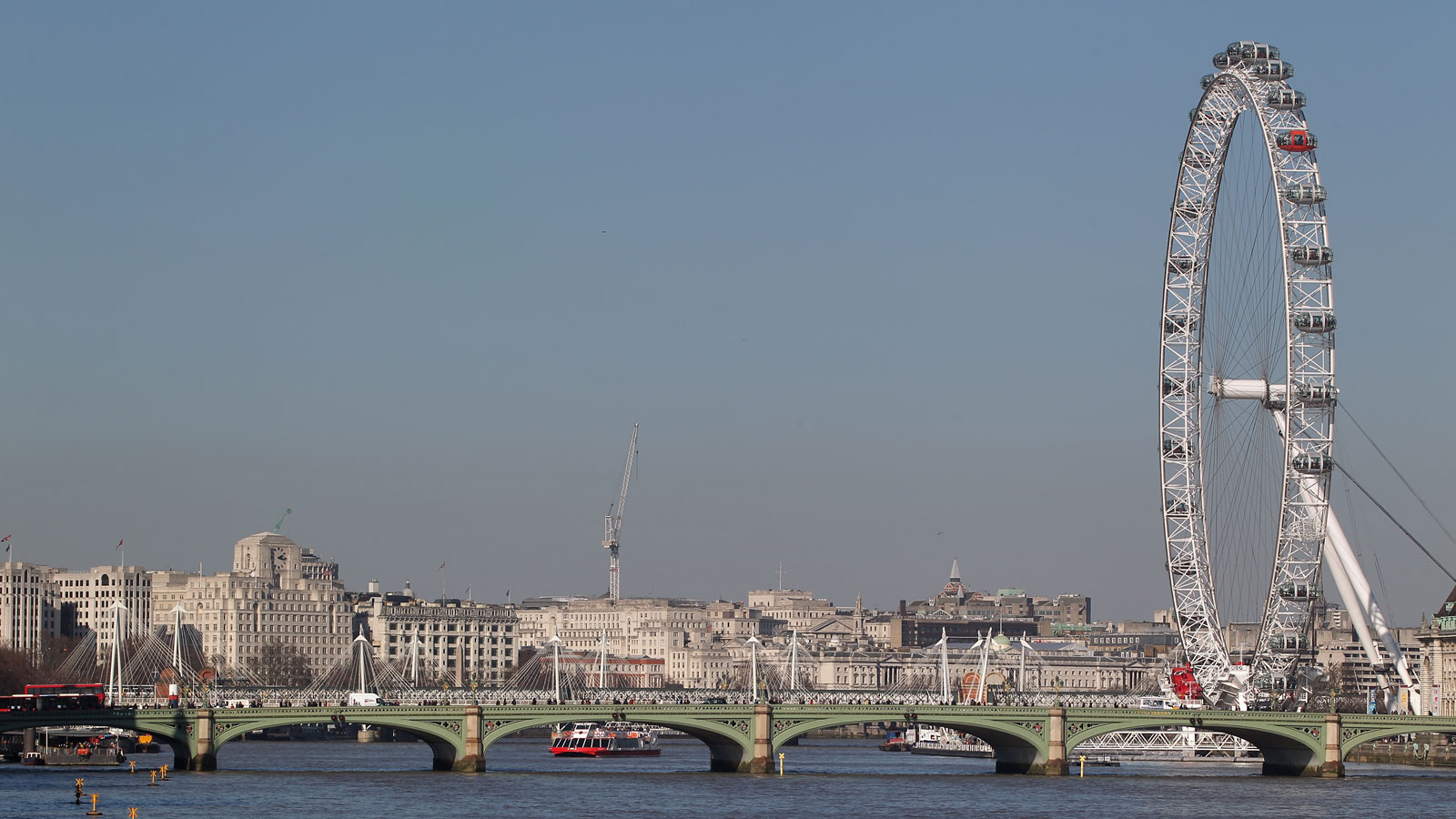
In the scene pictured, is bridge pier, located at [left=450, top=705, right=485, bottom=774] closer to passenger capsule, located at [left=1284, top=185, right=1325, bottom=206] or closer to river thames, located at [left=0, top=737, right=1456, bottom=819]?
river thames, located at [left=0, top=737, right=1456, bottom=819]

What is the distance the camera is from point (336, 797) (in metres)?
100

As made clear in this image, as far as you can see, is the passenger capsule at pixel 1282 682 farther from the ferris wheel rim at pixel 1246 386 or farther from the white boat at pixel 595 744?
the white boat at pixel 595 744

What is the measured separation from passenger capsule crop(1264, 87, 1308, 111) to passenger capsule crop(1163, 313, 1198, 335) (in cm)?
1184

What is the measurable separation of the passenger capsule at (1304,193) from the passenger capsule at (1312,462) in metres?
11.9

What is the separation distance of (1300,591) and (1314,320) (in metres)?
12.9

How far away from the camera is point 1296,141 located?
11469 cm

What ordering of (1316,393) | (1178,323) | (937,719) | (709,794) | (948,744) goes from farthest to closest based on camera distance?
(948,744)
(1178,323)
(1316,393)
(937,719)
(709,794)

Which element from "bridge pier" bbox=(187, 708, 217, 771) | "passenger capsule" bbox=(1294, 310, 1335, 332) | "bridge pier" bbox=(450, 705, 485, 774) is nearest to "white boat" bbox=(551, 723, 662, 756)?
"bridge pier" bbox=(450, 705, 485, 774)

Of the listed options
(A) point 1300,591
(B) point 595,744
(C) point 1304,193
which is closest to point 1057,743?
(A) point 1300,591

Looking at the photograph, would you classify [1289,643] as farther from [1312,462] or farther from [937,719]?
[937,719]

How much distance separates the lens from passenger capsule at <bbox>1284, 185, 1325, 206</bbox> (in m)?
115

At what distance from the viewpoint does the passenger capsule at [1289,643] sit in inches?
4688

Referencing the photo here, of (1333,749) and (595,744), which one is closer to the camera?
(1333,749)

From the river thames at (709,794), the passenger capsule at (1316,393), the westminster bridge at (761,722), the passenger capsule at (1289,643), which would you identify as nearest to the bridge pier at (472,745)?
the westminster bridge at (761,722)
